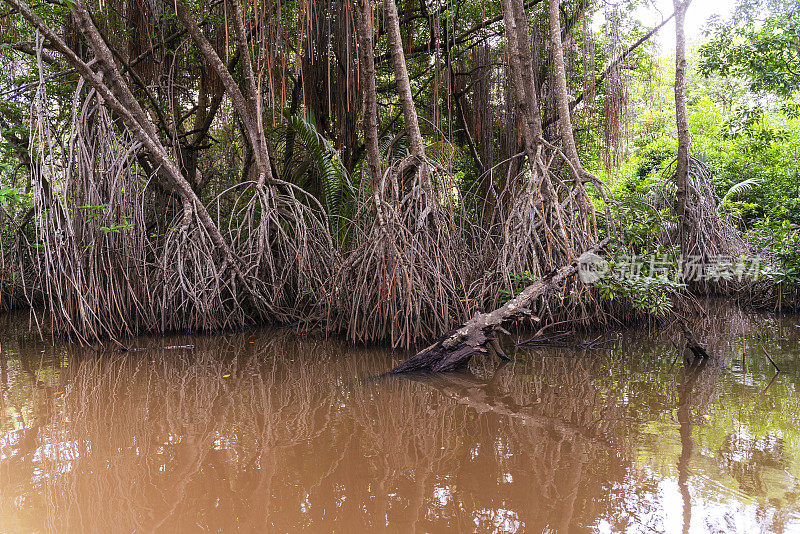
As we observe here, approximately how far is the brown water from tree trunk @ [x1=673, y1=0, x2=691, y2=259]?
8.70ft

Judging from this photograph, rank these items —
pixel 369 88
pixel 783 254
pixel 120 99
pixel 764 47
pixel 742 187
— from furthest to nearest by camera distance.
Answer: pixel 742 187 → pixel 764 47 → pixel 783 254 → pixel 120 99 → pixel 369 88

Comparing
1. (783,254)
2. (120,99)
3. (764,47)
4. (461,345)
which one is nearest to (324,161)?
(120,99)

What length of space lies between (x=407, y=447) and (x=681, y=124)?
5.22 meters

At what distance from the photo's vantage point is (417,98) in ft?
26.0

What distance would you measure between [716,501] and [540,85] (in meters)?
5.95

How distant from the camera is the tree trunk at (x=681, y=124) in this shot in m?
5.63

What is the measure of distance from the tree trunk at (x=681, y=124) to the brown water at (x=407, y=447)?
265 centimetres

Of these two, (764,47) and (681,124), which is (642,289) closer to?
(681,124)

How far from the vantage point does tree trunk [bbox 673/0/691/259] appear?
5.63 metres

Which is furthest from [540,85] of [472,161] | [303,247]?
[303,247]

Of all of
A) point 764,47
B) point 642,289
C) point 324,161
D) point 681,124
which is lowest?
point 642,289

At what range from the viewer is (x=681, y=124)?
5914 mm

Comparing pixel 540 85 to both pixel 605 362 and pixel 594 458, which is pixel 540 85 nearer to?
pixel 605 362

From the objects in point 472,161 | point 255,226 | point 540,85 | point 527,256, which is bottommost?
point 527,256
